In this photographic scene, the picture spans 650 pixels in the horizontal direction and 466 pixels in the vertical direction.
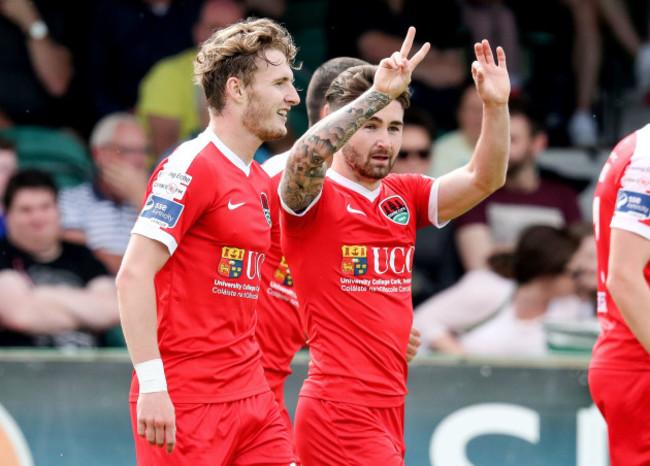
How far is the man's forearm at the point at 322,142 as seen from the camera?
4305 mm

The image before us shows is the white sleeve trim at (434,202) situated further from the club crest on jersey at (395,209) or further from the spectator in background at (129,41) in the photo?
the spectator in background at (129,41)

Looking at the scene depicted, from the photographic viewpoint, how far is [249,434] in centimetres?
428

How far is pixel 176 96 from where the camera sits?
8.27 metres

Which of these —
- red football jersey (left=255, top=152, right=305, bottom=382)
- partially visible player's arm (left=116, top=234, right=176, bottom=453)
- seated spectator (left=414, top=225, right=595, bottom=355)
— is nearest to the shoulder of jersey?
red football jersey (left=255, top=152, right=305, bottom=382)

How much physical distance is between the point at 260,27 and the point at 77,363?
10.5 ft

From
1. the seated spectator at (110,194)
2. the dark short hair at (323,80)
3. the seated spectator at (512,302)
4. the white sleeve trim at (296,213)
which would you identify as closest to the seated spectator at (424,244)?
the seated spectator at (512,302)

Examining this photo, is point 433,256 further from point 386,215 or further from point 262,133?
point 262,133

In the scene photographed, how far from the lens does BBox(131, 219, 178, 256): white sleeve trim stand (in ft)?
13.2

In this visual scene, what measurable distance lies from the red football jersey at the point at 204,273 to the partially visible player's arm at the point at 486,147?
0.99 meters

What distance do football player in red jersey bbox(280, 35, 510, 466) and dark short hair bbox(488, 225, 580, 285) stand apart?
2896mm

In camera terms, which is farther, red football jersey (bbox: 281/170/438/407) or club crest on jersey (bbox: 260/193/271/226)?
red football jersey (bbox: 281/170/438/407)

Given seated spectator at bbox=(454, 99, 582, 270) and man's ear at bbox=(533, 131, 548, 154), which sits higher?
man's ear at bbox=(533, 131, 548, 154)

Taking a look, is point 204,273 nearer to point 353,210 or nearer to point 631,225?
point 353,210

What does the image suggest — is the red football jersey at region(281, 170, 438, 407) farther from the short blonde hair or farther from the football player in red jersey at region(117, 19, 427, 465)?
the short blonde hair
